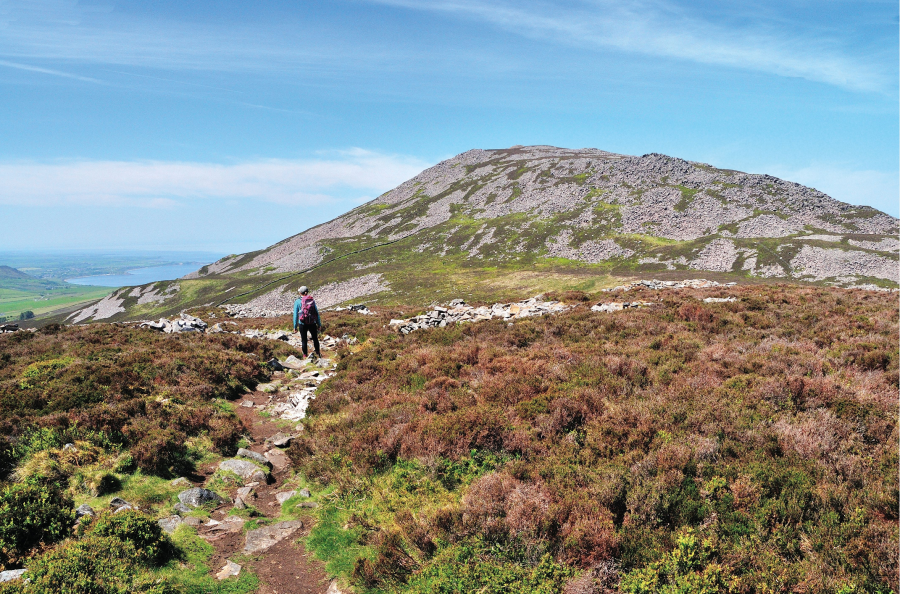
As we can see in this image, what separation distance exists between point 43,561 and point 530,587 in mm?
6810

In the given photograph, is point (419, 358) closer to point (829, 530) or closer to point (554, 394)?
point (554, 394)

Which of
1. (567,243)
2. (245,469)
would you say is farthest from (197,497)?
(567,243)

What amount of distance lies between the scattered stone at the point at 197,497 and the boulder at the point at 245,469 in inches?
41.7

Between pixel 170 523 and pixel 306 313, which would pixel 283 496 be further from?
pixel 306 313

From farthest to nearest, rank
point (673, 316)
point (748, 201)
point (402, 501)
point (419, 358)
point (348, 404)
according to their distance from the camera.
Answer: point (748, 201) < point (673, 316) < point (419, 358) < point (348, 404) < point (402, 501)

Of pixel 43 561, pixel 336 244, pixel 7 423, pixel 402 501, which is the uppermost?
pixel 336 244

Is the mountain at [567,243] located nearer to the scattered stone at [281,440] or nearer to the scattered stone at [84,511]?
the scattered stone at [281,440]

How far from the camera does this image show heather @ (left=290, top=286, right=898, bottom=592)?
5617mm

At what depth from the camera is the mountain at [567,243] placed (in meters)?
83.7

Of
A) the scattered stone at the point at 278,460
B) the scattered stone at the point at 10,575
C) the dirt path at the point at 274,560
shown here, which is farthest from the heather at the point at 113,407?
the dirt path at the point at 274,560

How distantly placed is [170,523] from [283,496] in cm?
219

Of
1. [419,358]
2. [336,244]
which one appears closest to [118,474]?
[419,358]

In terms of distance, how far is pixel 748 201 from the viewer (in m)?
122

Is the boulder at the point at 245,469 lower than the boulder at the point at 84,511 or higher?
lower
